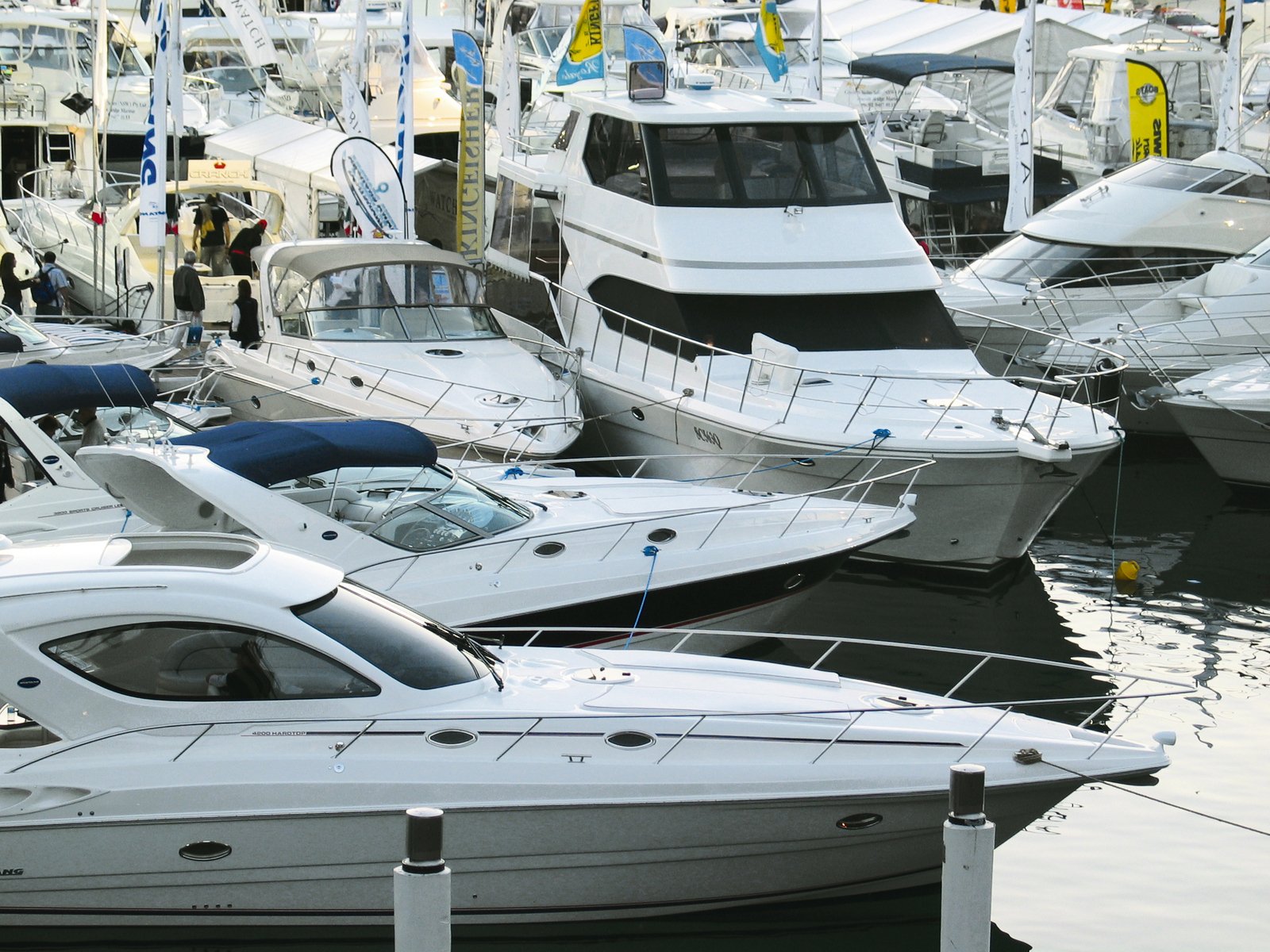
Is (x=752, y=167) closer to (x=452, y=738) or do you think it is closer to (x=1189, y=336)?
(x=1189, y=336)

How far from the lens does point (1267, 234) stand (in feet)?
61.5

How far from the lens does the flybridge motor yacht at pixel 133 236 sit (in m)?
18.5

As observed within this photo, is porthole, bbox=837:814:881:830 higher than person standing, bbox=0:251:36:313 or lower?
lower

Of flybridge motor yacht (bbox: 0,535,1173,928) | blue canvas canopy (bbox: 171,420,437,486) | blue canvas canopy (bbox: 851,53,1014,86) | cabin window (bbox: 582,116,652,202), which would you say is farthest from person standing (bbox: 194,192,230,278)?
flybridge motor yacht (bbox: 0,535,1173,928)

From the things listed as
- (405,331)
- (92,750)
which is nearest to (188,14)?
(405,331)

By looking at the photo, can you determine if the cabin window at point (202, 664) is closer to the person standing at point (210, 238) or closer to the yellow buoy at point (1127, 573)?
the yellow buoy at point (1127, 573)

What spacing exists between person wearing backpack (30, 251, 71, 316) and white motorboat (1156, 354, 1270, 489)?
12247 millimetres

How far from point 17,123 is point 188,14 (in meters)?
14.3

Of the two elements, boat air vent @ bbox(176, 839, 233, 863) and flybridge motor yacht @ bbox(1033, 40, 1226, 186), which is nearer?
boat air vent @ bbox(176, 839, 233, 863)

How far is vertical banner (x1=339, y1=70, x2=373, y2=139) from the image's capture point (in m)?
16.9

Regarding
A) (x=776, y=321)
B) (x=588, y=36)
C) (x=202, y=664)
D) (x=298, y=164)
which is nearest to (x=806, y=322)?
(x=776, y=321)

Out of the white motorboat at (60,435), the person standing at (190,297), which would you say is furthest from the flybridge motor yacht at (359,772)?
the person standing at (190,297)

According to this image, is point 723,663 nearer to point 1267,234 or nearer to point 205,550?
point 205,550

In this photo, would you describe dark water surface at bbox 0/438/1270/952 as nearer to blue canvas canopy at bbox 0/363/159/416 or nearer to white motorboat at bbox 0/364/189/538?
white motorboat at bbox 0/364/189/538
